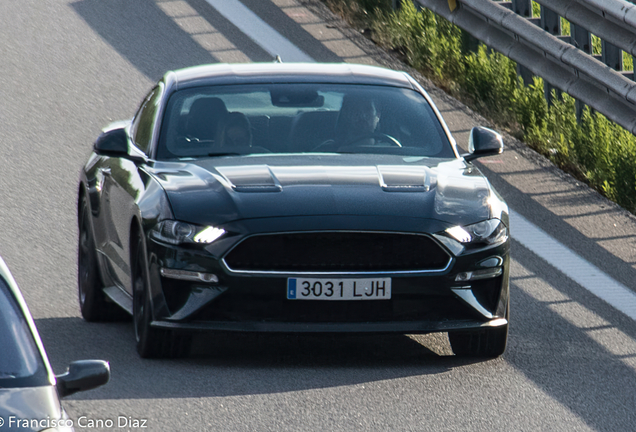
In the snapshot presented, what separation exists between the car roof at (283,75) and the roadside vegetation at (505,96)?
317 centimetres

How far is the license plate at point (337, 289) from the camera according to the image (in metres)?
6.81

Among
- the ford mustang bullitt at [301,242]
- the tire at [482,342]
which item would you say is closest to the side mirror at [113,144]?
the ford mustang bullitt at [301,242]

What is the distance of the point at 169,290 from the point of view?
6.91m

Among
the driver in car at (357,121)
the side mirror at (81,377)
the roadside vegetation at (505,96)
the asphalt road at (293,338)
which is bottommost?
the roadside vegetation at (505,96)

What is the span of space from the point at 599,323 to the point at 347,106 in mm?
1979

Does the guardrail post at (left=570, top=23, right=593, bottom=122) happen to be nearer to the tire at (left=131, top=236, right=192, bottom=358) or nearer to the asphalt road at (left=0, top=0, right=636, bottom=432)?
the asphalt road at (left=0, top=0, right=636, bottom=432)

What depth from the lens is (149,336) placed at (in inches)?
278

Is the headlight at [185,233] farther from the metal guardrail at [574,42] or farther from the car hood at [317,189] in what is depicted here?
the metal guardrail at [574,42]

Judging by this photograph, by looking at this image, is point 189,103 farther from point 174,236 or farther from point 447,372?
point 447,372

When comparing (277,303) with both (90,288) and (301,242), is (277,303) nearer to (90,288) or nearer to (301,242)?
(301,242)

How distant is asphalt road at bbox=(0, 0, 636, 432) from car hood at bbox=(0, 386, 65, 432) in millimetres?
1986

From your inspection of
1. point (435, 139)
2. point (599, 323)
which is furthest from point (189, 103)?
point (599, 323)

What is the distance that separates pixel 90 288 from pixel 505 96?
5.81 meters

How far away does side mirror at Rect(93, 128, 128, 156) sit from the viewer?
25.8 feet
